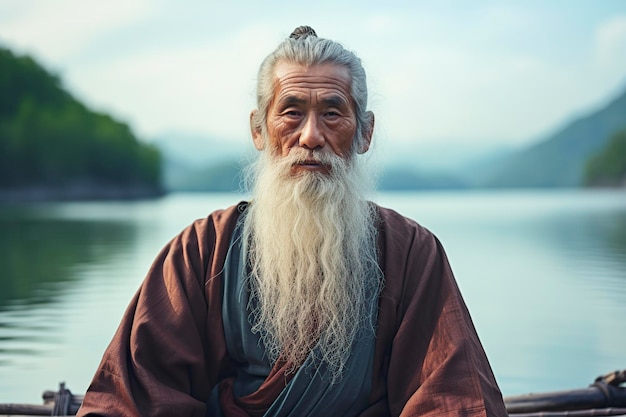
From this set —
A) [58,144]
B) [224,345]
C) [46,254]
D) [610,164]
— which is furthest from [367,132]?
[610,164]

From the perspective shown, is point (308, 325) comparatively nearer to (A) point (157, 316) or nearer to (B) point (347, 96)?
(A) point (157, 316)

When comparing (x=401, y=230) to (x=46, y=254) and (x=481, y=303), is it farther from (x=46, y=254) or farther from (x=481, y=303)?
(x=46, y=254)

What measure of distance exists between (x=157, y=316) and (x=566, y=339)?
4.67 meters

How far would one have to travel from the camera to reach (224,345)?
7.76 feet

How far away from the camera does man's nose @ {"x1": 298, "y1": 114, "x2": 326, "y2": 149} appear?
7.77ft

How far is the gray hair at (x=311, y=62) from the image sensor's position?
242cm

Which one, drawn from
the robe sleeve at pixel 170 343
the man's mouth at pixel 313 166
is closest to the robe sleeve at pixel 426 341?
the man's mouth at pixel 313 166

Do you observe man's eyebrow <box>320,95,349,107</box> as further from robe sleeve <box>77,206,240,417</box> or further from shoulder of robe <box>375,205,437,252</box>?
robe sleeve <box>77,206,240,417</box>

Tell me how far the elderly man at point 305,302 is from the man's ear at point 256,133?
0.15ft

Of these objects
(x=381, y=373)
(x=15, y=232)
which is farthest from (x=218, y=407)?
(x=15, y=232)

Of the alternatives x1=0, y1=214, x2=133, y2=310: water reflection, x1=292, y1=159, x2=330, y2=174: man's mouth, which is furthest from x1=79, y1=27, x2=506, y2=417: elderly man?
x1=0, y1=214, x2=133, y2=310: water reflection

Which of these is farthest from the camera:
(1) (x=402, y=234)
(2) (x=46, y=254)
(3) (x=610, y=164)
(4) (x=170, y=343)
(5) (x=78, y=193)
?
(3) (x=610, y=164)

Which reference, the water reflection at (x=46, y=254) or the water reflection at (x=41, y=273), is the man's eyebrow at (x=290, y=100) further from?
the water reflection at (x=46, y=254)

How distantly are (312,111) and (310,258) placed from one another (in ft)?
1.36
